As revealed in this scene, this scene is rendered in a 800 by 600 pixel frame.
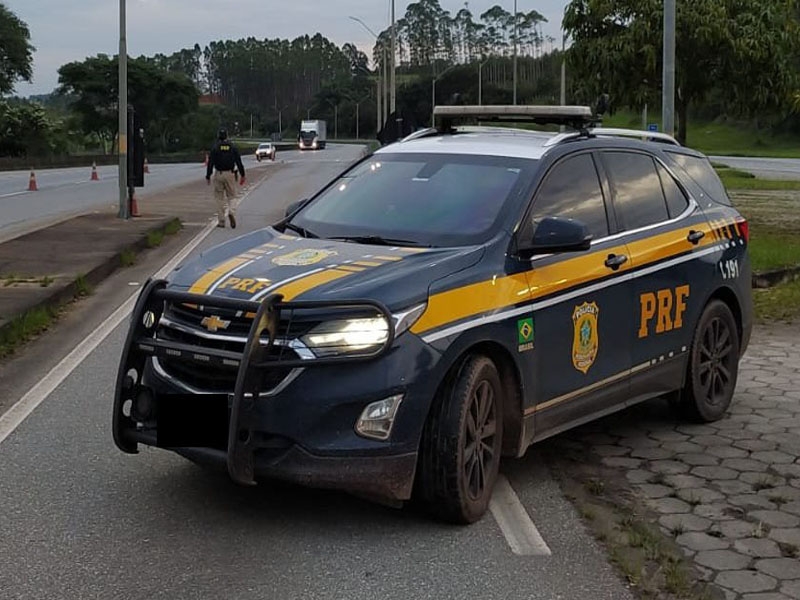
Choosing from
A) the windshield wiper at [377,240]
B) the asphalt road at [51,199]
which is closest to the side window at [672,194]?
the windshield wiper at [377,240]

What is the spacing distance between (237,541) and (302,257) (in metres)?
1.37

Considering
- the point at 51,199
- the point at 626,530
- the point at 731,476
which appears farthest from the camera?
the point at 51,199

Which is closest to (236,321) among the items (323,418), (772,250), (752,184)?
(323,418)

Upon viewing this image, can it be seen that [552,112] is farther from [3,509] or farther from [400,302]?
[3,509]

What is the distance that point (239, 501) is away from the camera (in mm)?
5480

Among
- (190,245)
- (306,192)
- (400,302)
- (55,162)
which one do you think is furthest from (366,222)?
(55,162)

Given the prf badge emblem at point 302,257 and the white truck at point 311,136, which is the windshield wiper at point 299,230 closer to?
the prf badge emblem at point 302,257

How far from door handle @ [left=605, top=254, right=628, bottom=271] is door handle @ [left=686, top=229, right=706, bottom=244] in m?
0.86

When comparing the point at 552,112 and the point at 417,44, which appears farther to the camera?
the point at 417,44

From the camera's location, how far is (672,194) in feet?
23.2

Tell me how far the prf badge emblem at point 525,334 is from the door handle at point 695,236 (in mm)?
1881

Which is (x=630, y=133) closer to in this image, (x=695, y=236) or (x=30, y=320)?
(x=695, y=236)

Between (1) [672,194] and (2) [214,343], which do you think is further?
(1) [672,194]

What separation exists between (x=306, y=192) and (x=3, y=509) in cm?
2887
